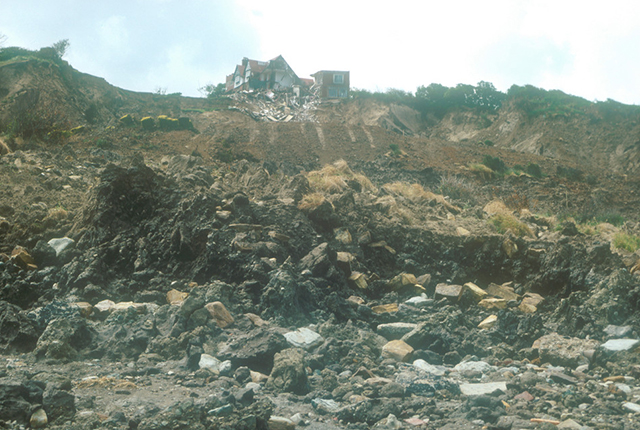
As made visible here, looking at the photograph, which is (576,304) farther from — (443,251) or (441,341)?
(443,251)

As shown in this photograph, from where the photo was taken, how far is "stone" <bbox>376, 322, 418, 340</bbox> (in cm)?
529

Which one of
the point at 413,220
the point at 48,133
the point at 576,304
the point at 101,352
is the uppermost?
the point at 48,133

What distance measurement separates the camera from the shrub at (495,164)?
23344 millimetres

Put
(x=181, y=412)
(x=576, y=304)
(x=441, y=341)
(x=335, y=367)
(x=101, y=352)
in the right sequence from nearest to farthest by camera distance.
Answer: (x=181, y=412)
(x=335, y=367)
(x=101, y=352)
(x=441, y=341)
(x=576, y=304)

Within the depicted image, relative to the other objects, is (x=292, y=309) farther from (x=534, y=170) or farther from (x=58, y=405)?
(x=534, y=170)

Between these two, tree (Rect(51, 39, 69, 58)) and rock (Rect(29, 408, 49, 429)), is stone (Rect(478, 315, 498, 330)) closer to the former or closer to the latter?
rock (Rect(29, 408, 49, 429))

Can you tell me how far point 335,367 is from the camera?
4203 millimetres

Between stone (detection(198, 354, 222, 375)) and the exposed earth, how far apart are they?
32 mm

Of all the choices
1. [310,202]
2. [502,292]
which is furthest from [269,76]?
[502,292]

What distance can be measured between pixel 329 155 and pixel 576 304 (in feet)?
60.1

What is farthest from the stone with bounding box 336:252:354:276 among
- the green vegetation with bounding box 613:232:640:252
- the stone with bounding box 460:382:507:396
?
the green vegetation with bounding box 613:232:640:252

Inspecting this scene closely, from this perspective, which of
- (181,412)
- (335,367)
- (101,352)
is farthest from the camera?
(101,352)

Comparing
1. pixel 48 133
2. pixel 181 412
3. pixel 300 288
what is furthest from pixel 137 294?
pixel 48 133

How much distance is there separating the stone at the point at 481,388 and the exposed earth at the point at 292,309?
0.02 metres
